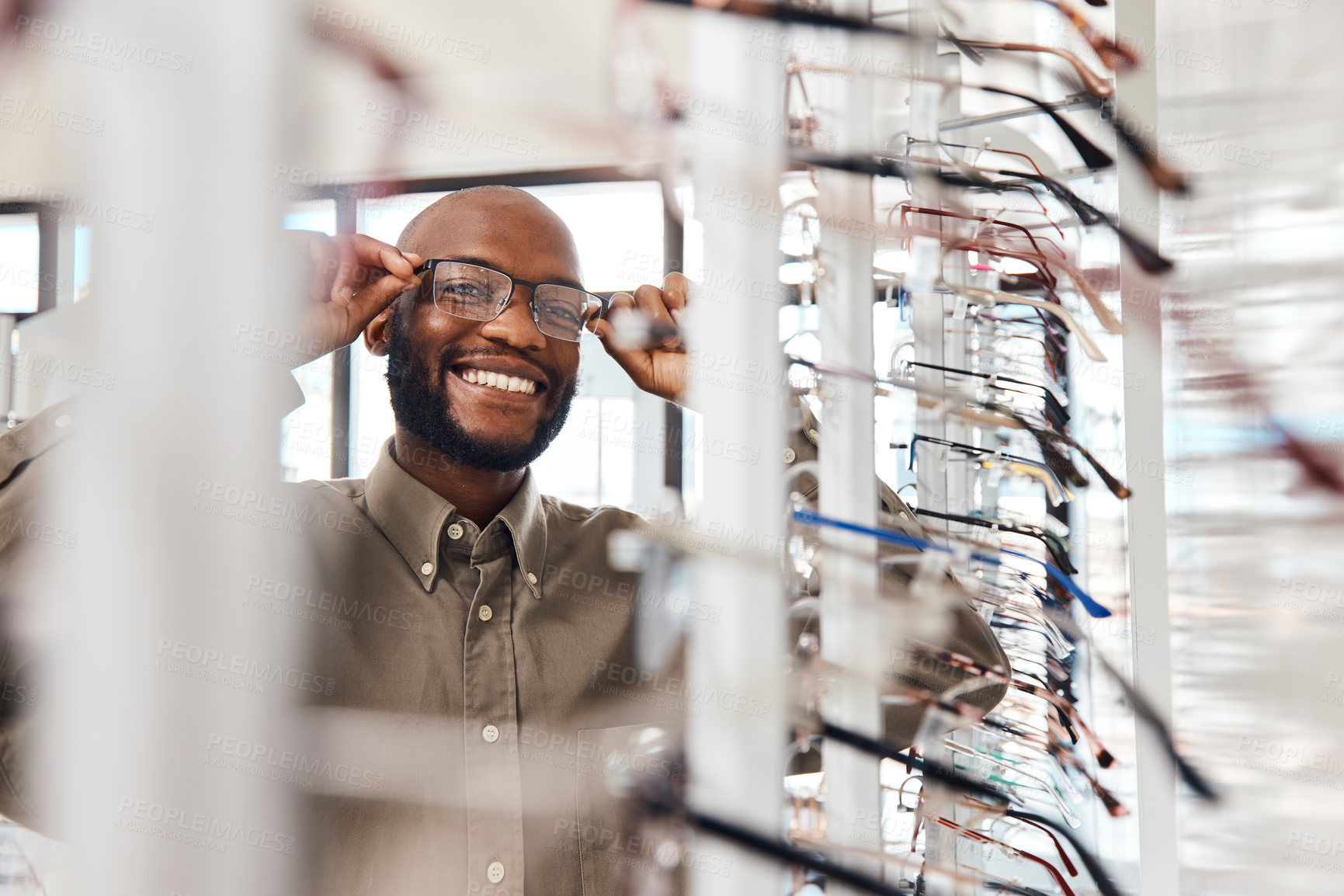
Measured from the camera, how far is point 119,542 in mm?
169

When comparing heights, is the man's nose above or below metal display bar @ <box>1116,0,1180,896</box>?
above

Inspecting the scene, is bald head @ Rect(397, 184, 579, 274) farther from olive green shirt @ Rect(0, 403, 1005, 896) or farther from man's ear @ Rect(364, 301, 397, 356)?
olive green shirt @ Rect(0, 403, 1005, 896)

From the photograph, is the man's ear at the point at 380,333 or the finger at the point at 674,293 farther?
the man's ear at the point at 380,333

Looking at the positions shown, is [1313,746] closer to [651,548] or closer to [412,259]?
[651,548]

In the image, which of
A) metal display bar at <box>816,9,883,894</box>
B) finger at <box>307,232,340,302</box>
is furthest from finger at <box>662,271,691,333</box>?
metal display bar at <box>816,9,883,894</box>

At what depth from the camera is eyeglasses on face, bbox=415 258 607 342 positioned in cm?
129

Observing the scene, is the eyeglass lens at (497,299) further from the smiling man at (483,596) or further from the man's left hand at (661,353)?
the man's left hand at (661,353)

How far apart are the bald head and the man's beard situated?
15 centimetres

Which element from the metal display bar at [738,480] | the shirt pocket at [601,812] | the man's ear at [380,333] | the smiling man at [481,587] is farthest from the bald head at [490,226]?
the metal display bar at [738,480]

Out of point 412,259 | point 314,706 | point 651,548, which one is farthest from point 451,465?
point 314,706

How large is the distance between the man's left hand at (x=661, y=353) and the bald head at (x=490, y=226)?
1.16ft

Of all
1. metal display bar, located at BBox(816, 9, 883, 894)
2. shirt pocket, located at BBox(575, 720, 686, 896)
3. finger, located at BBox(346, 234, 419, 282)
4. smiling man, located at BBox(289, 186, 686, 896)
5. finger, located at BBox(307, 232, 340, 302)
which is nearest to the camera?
metal display bar, located at BBox(816, 9, 883, 894)

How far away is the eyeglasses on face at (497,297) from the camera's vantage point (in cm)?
129

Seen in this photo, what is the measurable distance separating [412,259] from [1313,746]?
83 centimetres
